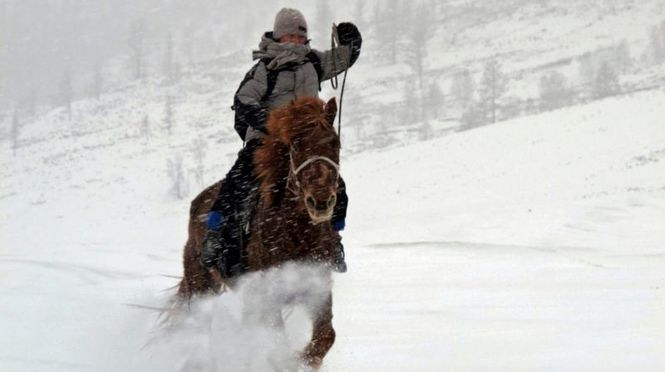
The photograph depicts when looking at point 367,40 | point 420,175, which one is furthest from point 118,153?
point 367,40

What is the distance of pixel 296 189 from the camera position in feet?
12.5

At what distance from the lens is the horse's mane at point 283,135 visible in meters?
3.71

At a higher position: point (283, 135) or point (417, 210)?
point (283, 135)

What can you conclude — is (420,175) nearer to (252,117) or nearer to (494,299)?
(494,299)

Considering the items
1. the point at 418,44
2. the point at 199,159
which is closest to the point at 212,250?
the point at 199,159

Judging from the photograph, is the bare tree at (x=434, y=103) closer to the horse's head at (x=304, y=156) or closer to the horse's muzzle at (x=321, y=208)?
the horse's head at (x=304, y=156)

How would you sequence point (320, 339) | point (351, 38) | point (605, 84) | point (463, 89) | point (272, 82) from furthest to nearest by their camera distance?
1. point (463, 89)
2. point (605, 84)
3. point (351, 38)
4. point (272, 82)
5. point (320, 339)

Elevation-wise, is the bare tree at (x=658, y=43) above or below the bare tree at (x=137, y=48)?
below

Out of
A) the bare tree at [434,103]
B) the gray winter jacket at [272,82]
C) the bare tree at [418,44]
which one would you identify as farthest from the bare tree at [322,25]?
the gray winter jacket at [272,82]

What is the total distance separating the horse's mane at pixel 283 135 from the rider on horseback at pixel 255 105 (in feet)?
0.75

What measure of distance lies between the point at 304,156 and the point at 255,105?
1.02m

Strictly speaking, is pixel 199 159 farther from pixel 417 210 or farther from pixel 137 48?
pixel 137 48

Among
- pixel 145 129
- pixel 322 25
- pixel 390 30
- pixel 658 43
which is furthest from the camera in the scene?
pixel 322 25

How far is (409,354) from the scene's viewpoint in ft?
15.1
